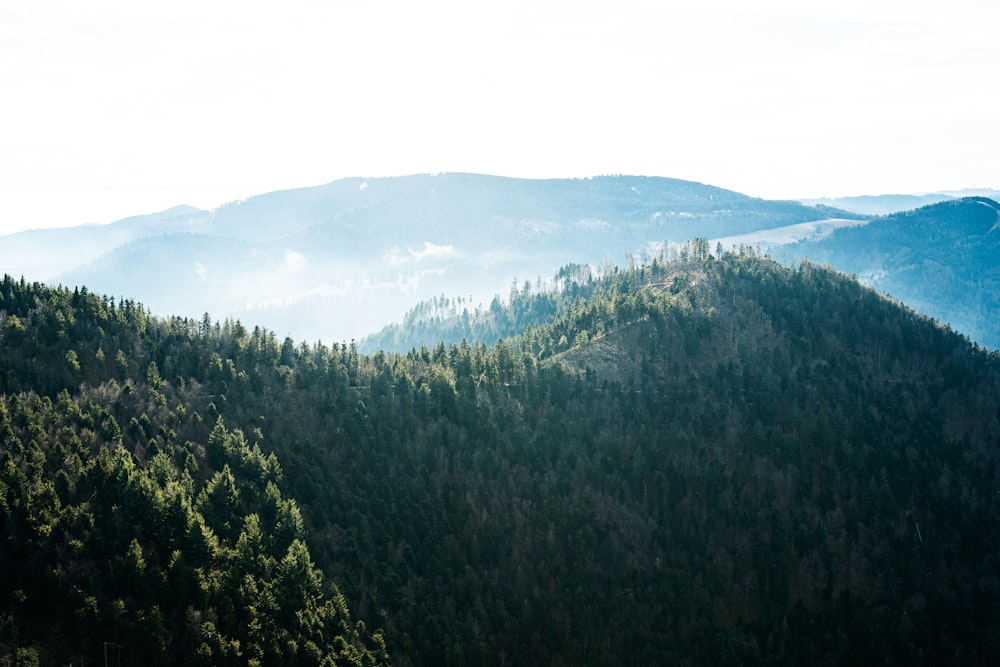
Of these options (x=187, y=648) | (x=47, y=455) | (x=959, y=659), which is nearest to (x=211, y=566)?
(x=187, y=648)

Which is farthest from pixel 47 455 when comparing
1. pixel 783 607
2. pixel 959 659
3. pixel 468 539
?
pixel 959 659

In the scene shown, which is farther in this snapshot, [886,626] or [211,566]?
[886,626]

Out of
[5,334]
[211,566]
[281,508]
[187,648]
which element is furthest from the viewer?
[5,334]

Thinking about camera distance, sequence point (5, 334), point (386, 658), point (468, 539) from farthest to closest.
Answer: point (468, 539) → point (5, 334) → point (386, 658)

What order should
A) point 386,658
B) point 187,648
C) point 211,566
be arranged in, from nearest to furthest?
point 187,648, point 211,566, point 386,658

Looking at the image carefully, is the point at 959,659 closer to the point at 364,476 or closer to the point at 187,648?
the point at 364,476

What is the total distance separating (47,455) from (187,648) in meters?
45.6

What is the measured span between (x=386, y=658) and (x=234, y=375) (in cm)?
8228

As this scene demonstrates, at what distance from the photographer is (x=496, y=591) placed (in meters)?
174

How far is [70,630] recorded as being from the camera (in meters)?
112

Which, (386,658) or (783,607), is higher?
(386,658)

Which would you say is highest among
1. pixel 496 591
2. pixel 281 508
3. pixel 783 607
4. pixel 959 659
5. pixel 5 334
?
pixel 5 334

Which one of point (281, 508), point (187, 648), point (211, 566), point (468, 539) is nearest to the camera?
point (187, 648)

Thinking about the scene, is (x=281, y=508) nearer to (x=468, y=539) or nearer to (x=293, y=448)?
(x=293, y=448)
